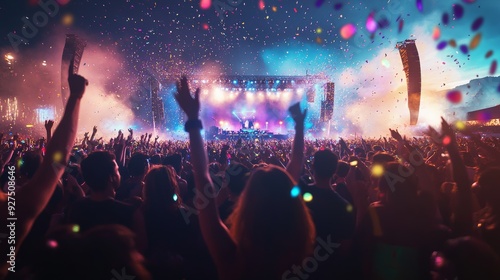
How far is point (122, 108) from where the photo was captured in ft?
124

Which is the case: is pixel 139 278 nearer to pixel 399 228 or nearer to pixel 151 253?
pixel 151 253

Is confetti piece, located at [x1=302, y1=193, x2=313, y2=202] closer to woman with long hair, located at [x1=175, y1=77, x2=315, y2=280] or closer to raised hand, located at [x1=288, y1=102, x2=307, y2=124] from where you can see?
raised hand, located at [x1=288, y1=102, x2=307, y2=124]

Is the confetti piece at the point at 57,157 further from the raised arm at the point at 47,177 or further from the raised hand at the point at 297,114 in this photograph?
the raised hand at the point at 297,114

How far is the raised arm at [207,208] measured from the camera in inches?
58.3

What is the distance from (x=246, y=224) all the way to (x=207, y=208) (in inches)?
9.2

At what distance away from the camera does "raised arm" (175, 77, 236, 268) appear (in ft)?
4.86

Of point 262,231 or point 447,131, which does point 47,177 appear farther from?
point 447,131

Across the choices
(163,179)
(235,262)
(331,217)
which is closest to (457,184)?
(331,217)

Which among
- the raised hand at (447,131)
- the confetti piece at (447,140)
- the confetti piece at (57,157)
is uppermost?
the raised hand at (447,131)

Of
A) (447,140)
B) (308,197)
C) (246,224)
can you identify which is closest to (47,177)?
(246,224)

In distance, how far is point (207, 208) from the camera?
1.54 m

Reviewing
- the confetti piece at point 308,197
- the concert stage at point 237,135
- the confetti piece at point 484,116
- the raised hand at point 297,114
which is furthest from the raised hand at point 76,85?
the concert stage at point 237,135

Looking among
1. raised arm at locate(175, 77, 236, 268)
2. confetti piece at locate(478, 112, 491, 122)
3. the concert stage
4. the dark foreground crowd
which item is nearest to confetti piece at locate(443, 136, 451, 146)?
the dark foreground crowd

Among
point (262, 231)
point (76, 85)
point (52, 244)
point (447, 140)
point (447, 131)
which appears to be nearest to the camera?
point (52, 244)
